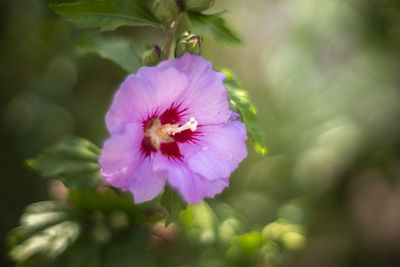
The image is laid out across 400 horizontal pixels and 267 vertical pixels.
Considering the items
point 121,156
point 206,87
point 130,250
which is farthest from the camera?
point 130,250

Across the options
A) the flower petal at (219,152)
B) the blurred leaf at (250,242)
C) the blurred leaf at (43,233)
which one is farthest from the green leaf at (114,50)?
the blurred leaf at (250,242)

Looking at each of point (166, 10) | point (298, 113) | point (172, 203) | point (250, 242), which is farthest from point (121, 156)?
point (298, 113)

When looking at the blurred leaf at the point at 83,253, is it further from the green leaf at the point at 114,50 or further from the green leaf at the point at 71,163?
the green leaf at the point at 114,50

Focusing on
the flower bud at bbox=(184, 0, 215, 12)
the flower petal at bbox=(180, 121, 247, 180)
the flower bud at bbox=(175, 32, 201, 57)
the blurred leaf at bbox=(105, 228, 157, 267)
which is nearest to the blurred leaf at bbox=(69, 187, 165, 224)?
the blurred leaf at bbox=(105, 228, 157, 267)

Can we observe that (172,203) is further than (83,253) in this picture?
No

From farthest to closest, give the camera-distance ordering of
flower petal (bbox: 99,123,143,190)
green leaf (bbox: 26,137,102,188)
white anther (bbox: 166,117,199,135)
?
green leaf (bbox: 26,137,102,188) < white anther (bbox: 166,117,199,135) < flower petal (bbox: 99,123,143,190)

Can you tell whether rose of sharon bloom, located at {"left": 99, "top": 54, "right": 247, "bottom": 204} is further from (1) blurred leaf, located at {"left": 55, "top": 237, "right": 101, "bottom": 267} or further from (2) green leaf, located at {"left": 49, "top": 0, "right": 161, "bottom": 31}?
(1) blurred leaf, located at {"left": 55, "top": 237, "right": 101, "bottom": 267}

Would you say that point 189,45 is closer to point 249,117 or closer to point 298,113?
point 249,117
